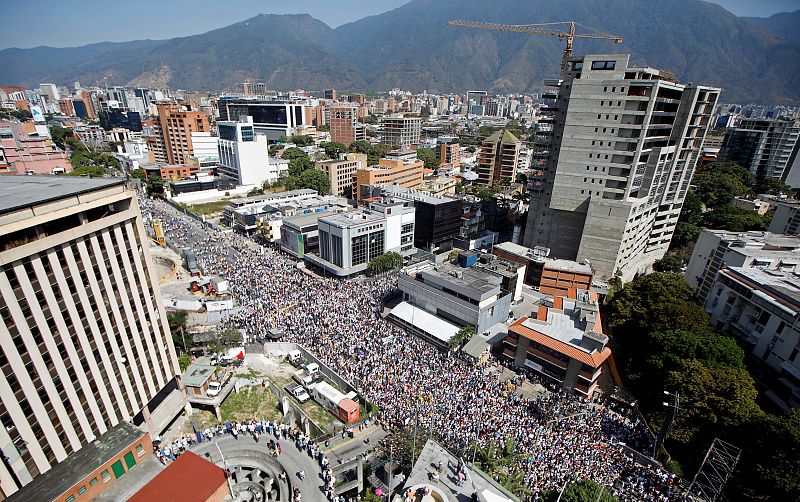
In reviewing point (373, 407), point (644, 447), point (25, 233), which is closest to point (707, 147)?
point (644, 447)

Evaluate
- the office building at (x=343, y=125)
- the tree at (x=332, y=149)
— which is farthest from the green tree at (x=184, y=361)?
the office building at (x=343, y=125)

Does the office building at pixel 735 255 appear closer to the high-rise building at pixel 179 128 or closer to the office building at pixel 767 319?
the office building at pixel 767 319

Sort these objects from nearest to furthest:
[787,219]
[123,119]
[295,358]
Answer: [295,358] → [787,219] → [123,119]

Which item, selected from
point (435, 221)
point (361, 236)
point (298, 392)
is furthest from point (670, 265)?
point (298, 392)

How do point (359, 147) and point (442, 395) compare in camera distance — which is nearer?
point (442, 395)

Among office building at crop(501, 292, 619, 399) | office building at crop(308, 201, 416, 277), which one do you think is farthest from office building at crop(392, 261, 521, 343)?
office building at crop(308, 201, 416, 277)

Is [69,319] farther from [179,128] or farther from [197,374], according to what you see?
[179,128]
